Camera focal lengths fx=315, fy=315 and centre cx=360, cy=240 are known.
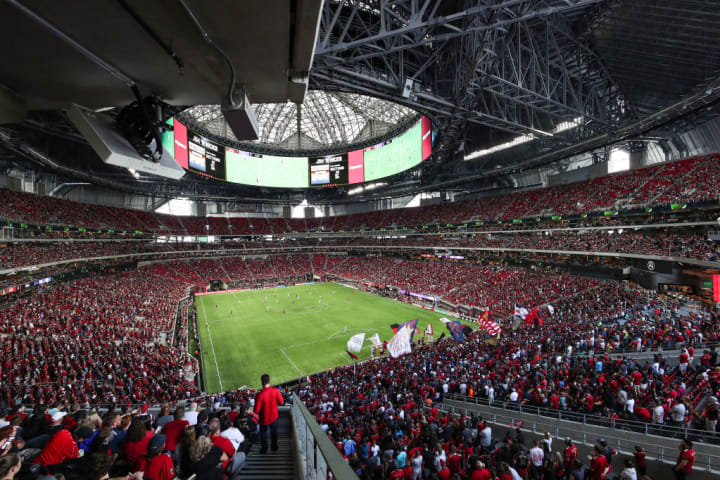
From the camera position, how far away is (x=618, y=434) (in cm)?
858

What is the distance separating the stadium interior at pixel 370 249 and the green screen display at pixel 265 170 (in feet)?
1.33

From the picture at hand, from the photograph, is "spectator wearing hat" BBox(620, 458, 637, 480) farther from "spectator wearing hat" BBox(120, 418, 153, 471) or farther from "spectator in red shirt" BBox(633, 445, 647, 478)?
"spectator wearing hat" BBox(120, 418, 153, 471)

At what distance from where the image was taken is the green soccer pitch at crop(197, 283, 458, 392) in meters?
22.2

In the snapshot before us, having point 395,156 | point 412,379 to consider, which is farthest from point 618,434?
point 395,156

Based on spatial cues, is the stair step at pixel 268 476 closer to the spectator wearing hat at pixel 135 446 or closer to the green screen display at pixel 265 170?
the spectator wearing hat at pixel 135 446

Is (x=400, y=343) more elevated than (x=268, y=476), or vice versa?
(x=268, y=476)

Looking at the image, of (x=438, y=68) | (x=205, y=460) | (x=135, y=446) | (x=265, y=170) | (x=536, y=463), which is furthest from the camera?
(x=265, y=170)

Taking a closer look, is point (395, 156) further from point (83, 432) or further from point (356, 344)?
point (83, 432)

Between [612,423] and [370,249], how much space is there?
5594 centimetres

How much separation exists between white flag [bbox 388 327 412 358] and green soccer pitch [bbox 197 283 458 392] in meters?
5.76

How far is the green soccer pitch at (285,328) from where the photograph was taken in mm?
22250

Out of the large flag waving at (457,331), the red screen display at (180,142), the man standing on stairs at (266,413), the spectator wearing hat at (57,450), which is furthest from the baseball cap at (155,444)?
the red screen display at (180,142)

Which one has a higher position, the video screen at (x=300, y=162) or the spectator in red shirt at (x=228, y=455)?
the video screen at (x=300, y=162)

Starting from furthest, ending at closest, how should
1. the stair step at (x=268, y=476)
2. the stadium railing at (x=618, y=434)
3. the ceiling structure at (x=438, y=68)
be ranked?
the stadium railing at (x=618, y=434) < the stair step at (x=268, y=476) < the ceiling structure at (x=438, y=68)
